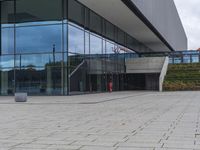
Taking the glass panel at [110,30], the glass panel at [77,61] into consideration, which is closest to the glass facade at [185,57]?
the glass panel at [110,30]

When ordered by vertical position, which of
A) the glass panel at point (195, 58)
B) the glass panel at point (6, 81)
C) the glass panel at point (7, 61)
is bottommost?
the glass panel at point (6, 81)

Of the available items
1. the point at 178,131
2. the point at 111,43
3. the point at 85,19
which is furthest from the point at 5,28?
the point at 178,131

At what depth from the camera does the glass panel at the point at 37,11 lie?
3061 cm

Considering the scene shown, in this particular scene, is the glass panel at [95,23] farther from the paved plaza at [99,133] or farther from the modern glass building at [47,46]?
the paved plaza at [99,133]

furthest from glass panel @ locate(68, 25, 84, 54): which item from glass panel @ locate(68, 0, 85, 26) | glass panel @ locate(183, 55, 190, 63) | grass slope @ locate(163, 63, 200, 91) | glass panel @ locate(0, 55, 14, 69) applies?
glass panel @ locate(183, 55, 190, 63)

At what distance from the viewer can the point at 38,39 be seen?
31.0 metres

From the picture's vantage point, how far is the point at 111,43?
43.6 m

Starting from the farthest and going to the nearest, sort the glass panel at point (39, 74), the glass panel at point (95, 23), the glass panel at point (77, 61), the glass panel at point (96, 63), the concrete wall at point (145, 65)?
the concrete wall at point (145, 65) < the glass panel at point (95, 23) < the glass panel at point (96, 63) < the glass panel at point (77, 61) < the glass panel at point (39, 74)

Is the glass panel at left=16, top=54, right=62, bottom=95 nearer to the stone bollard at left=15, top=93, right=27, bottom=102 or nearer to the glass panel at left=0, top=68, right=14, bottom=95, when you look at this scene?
the glass panel at left=0, top=68, right=14, bottom=95

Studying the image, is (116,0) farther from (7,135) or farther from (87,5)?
(7,135)

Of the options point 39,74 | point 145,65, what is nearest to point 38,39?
point 39,74

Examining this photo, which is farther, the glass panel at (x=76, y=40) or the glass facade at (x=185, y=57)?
the glass facade at (x=185, y=57)

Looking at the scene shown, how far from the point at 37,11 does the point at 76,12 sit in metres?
3.21

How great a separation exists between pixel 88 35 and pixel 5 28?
7.27 meters
